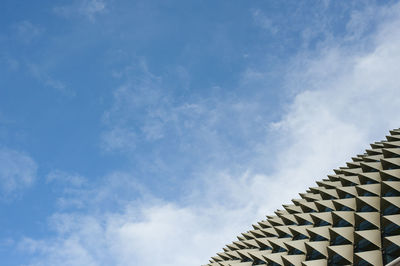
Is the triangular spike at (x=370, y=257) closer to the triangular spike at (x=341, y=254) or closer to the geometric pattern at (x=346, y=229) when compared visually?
the geometric pattern at (x=346, y=229)

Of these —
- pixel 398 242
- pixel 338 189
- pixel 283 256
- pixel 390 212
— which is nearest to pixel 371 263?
pixel 398 242

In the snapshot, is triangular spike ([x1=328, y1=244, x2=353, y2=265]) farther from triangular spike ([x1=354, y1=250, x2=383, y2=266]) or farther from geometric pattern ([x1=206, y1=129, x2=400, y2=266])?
triangular spike ([x1=354, y1=250, x2=383, y2=266])

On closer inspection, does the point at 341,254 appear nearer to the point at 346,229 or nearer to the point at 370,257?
the point at 370,257

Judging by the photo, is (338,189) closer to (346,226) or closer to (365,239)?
(346,226)

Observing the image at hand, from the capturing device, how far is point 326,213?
2319 cm

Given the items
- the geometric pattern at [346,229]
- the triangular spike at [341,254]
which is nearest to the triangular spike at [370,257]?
the geometric pattern at [346,229]

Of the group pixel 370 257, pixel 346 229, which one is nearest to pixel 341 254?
pixel 370 257

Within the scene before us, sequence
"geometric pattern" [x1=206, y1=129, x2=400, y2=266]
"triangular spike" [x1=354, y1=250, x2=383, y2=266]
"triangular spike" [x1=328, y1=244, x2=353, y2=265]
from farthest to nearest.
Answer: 1. "triangular spike" [x1=328, y1=244, x2=353, y2=265]
2. "geometric pattern" [x1=206, y1=129, x2=400, y2=266]
3. "triangular spike" [x1=354, y1=250, x2=383, y2=266]

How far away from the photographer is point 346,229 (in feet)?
64.3

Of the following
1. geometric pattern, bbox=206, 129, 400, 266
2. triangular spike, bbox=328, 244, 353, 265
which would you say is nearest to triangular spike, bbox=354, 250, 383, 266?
geometric pattern, bbox=206, 129, 400, 266

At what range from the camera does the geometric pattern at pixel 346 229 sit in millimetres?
16906

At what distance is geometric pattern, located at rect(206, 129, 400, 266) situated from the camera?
16.9 meters

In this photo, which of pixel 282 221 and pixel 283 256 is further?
pixel 282 221

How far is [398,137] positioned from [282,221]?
54.2ft
